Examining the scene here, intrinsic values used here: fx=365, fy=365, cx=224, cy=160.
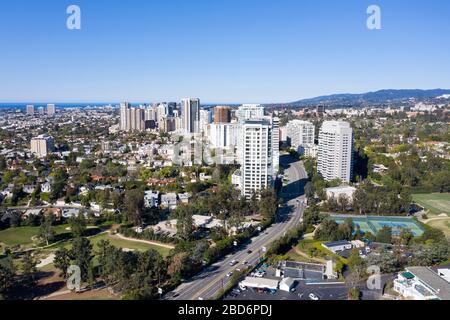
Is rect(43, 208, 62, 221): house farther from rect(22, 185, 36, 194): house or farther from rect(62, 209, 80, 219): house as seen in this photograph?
rect(22, 185, 36, 194): house

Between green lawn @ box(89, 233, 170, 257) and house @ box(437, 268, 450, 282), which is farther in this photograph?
green lawn @ box(89, 233, 170, 257)

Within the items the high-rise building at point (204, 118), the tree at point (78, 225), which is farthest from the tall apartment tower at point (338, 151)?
the high-rise building at point (204, 118)

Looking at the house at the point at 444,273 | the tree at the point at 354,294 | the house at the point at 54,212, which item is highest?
the house at the point at 444,273

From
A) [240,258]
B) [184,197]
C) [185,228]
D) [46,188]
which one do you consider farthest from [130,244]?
Answer: [46,188]

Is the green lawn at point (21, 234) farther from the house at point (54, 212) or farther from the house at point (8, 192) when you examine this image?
the house at point (8, 192)

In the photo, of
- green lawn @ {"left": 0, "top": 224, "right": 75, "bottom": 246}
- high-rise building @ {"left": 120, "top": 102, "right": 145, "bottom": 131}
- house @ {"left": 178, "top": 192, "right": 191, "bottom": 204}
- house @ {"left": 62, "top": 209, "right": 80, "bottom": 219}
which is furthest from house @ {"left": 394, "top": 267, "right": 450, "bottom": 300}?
high-rise building @ {"left": 120, "top": 102, "right": 145, "bottom": 131}

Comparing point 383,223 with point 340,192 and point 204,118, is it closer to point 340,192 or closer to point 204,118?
point 340,192
